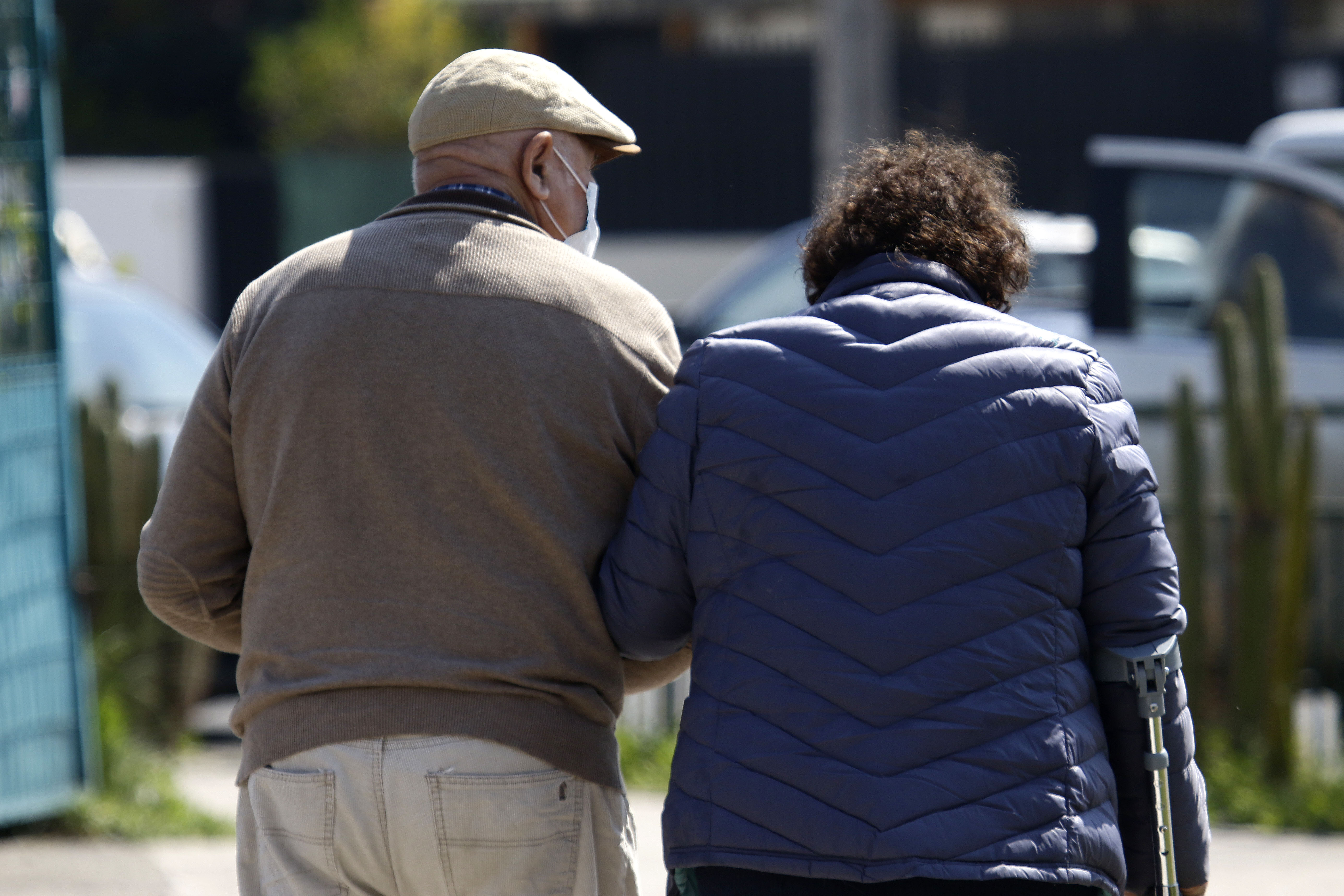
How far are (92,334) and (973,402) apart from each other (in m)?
7.43

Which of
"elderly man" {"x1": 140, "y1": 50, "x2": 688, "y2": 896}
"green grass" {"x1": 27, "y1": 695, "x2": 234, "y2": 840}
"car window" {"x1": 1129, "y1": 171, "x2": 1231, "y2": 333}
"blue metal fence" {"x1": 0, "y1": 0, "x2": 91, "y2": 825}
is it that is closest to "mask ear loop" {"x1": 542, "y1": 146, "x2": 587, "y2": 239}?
"elderly man" {"x1": 140, "y1": 50, "x2": 688, "y2": 896}

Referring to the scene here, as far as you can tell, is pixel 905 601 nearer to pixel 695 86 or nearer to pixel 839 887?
pixel 839 887

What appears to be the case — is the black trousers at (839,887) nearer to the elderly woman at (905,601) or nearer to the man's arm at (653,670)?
the elderly woman at (905,601)

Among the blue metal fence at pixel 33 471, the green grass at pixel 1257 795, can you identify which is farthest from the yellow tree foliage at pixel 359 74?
the green grass at pixel 1257 795

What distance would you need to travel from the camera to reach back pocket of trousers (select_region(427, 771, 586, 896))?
2275mm

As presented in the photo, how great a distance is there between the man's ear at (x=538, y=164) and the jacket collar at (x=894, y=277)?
1.55 ft

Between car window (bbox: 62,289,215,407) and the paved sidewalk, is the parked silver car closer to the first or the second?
the paved sidewalk

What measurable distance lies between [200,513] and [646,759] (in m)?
3.89

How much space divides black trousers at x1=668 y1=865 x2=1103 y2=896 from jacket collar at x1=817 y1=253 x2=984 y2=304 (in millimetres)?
814

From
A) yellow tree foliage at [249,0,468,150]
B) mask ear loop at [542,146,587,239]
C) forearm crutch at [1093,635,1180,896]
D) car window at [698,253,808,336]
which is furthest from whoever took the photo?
A: yellow tree foliage at [249,0,468,150]

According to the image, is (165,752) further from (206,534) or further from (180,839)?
(206,534)

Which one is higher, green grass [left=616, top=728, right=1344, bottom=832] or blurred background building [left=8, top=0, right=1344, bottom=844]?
blurred background building [left=8, top=0, right=1344, bottom=844]

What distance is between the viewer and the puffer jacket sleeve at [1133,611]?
2.20 metres

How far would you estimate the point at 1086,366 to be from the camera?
225 cm
